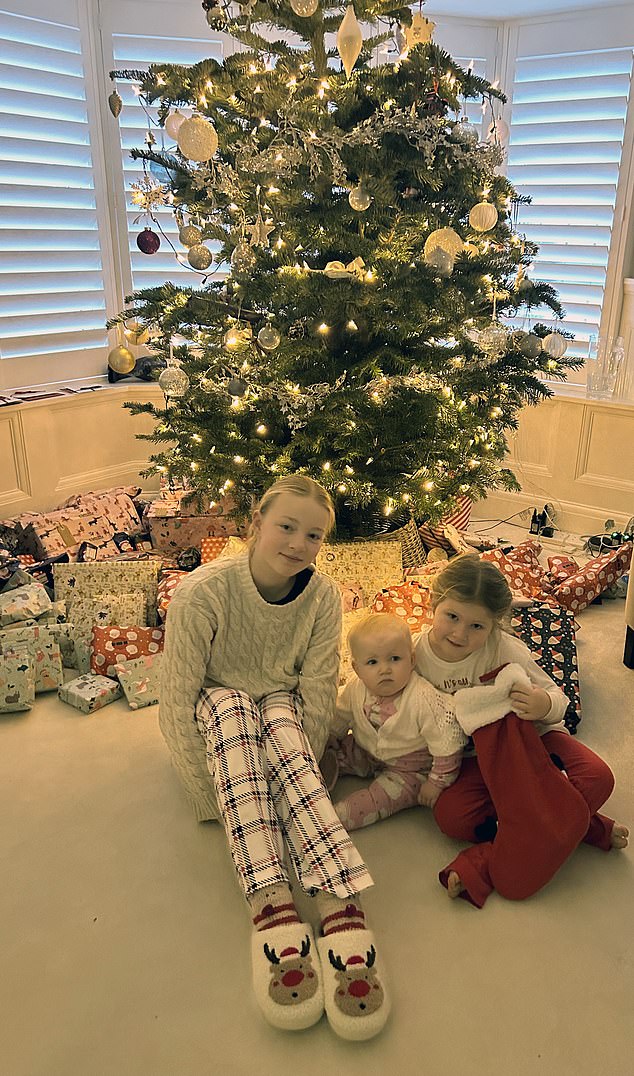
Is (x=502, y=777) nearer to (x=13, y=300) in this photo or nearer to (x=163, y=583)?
(x=163, y=583)

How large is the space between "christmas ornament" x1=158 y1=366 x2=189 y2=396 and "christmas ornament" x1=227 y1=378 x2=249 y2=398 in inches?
6.7

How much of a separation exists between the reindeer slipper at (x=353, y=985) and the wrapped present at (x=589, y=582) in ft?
5.51

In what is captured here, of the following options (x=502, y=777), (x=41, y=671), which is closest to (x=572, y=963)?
(x=502, y=777)

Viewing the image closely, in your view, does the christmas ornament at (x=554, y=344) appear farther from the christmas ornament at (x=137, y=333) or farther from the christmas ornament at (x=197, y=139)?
the christmas ornament at (x=137, y=333)

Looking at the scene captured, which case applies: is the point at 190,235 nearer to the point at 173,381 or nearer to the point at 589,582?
the point at 173,381

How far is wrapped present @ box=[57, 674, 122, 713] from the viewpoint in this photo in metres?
2.23

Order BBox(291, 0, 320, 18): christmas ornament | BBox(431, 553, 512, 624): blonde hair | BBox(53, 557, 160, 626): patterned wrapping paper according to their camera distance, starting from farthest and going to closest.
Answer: BBox(53, 557, 160, 626): patterned wrapping paper
BBox(291, 0, 320, 18): christmas ornament
BBox(431, 553, 512, 624): blonde hair

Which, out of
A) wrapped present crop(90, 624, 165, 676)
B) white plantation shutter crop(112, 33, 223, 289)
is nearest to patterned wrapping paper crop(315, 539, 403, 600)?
wrapped present crop(90, 624, 165, 676)

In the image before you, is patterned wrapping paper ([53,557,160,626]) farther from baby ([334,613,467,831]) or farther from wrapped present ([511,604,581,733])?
wrapped present ([511,604,581,733])

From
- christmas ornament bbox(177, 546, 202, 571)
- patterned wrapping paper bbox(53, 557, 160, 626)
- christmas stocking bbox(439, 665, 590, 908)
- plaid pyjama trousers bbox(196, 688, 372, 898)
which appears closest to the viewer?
plaid pyjama trousers bbox(196, 688, 372, 898)

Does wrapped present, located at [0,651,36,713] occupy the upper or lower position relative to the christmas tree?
lower

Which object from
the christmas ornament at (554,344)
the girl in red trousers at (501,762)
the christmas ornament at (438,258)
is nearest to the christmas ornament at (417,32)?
the christmas ornament at (438,258)

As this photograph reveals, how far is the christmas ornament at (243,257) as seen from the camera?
221 cm

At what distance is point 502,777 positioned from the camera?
1645 millimetres
